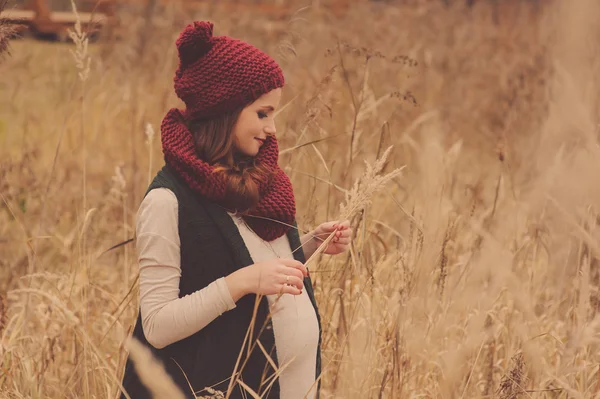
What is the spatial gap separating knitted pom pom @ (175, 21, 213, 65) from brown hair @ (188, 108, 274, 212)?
0.46ft

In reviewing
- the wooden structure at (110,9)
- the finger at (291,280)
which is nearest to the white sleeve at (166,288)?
the finger at (291,280)

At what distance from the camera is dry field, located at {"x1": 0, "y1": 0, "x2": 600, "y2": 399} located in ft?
6.09

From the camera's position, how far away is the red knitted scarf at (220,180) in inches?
69.4

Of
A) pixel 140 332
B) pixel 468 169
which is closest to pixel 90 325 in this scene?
pixel 140 332

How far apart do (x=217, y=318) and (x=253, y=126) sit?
0.41m

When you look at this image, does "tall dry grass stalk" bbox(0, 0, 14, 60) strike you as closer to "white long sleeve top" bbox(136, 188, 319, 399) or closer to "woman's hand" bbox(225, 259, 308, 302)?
"white long sleeve top" bbox(136, 188, 319, 399)

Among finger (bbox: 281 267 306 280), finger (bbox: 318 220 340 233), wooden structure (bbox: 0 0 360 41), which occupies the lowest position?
wooden structure (bbox: 0 0 360 41)

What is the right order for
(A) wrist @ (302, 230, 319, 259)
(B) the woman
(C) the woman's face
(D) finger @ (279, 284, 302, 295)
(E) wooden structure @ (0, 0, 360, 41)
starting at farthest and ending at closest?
(E) wooden structure @ (0, 0, 360, 41)
(A) wrist @ (302, 230, 319, 259)
(C) the woman's face
(B) the woman
(D) finger @ (279, 284, 302, 295)

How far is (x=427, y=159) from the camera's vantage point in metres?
2.17

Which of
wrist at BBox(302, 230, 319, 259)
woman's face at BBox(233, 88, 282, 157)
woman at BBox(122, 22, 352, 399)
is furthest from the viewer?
wrist at BBox(302, 230, 319, 259)

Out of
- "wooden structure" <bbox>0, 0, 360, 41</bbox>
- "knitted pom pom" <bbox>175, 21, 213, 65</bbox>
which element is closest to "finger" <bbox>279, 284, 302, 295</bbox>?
"knitted pom pom" <bbox>175, 21, 213, 65</bbox>

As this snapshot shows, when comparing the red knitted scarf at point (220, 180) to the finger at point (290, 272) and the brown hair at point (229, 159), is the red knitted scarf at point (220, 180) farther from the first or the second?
the finger at point (290, 272)

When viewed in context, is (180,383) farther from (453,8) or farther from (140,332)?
(453,8)

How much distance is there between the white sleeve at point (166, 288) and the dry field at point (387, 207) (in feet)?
0.61
